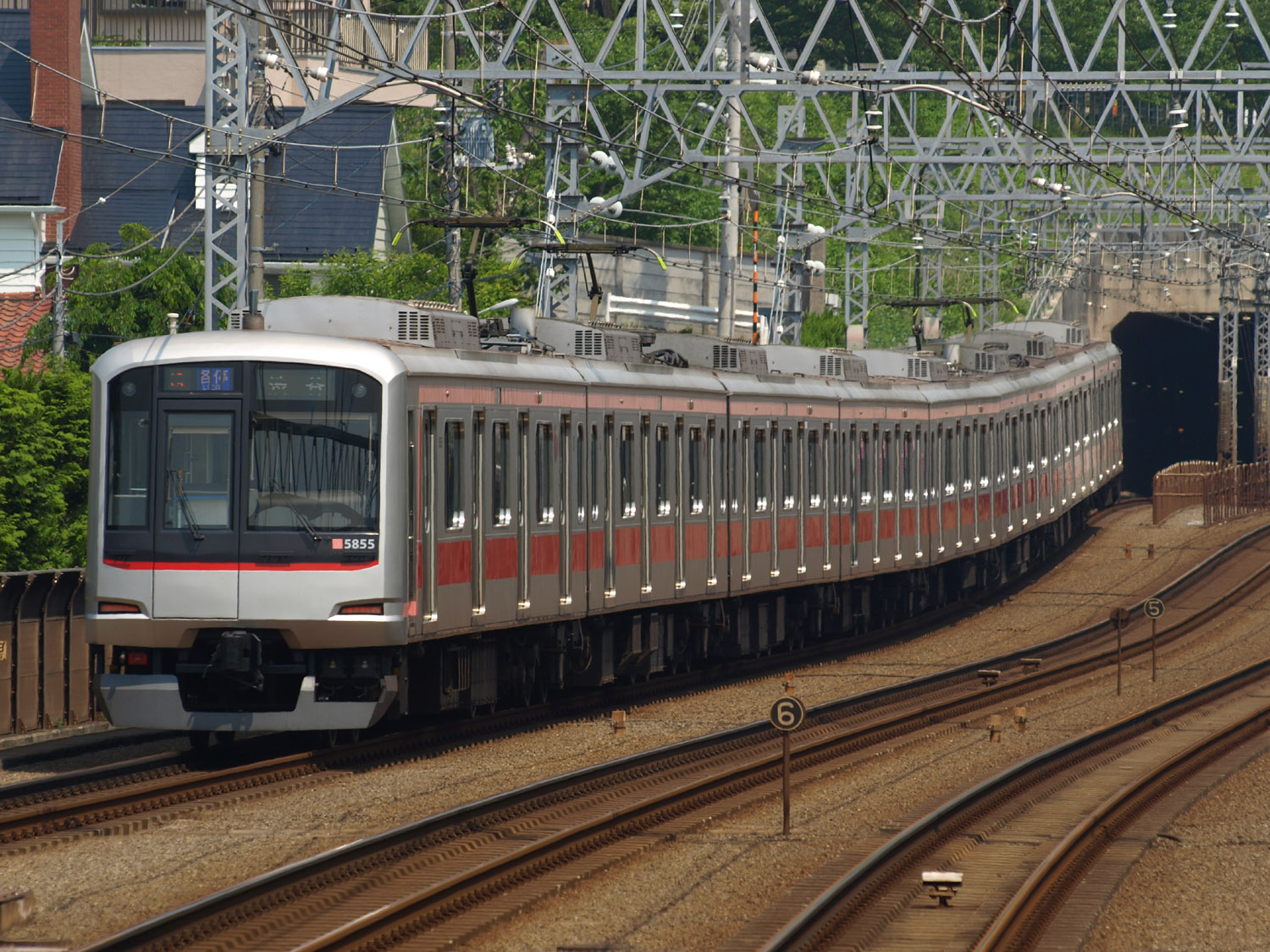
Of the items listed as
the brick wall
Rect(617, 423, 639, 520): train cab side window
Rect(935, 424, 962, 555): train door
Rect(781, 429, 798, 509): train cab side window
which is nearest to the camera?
Rect(617, 423, 639, 520): train cab side window

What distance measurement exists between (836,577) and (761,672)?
2361mm

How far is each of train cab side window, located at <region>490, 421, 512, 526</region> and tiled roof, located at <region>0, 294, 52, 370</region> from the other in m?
23.1

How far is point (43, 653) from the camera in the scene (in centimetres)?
1745

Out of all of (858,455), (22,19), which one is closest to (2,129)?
(22,19)

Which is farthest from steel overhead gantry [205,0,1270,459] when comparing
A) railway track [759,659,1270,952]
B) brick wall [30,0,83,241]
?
railway track [759,659,1270,952]

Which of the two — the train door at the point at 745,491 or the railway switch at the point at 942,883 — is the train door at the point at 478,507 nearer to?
the railway switch at the point at 942,883

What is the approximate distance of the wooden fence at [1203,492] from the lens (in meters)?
47.2

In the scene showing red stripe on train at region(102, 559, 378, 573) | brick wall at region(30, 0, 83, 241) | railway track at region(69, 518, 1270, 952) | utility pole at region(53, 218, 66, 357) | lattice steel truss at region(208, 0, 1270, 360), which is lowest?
railway track at region(69, 518, 1270, 952)

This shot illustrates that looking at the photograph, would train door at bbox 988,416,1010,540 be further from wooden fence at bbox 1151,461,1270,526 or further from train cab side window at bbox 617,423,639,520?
train cab side window at bbox 617,423,639,520

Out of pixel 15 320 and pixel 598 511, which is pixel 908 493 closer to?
pixel 598 511

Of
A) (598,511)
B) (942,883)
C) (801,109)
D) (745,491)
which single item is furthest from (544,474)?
(801,109)

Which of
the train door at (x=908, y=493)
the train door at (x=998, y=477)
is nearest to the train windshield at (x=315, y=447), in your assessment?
the train door at (x=908, y=493)

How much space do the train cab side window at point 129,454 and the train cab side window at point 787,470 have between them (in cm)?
1039

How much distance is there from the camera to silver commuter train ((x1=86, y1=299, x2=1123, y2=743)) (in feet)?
47.3
